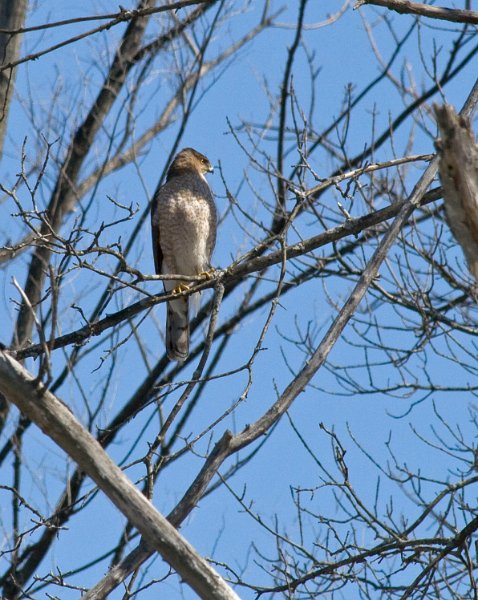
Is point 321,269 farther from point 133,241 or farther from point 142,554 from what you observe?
point 142,554

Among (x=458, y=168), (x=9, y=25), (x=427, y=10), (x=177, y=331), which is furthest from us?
(x=177, y=331)

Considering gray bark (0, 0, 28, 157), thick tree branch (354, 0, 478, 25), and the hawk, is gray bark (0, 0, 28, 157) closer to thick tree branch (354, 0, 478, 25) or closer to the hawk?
the hawk

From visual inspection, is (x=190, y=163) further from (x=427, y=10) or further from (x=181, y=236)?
(x=427, y=10)

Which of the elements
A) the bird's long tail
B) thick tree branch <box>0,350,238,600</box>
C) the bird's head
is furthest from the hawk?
thick tree branch <box>0,350,238,600</box>

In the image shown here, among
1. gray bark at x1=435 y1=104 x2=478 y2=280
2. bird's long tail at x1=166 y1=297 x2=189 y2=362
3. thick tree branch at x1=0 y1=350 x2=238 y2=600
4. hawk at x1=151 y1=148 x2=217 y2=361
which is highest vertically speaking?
hawk at x1=151 y1=148 x2=217 y2=361

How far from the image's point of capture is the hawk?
6688mm

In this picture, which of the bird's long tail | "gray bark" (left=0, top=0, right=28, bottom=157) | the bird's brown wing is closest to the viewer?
"gray bark" (left=0, top=0, right=28, bottom=157)

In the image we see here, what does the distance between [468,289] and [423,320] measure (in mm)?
318

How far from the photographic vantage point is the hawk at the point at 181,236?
263 inches

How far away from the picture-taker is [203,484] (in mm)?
2752

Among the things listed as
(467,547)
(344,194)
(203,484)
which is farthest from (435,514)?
(203,484)

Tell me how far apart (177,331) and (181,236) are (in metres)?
0.61

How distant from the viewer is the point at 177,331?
6.66m

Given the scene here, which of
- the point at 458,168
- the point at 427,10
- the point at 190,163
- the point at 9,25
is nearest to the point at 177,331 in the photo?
the point at 190,163
